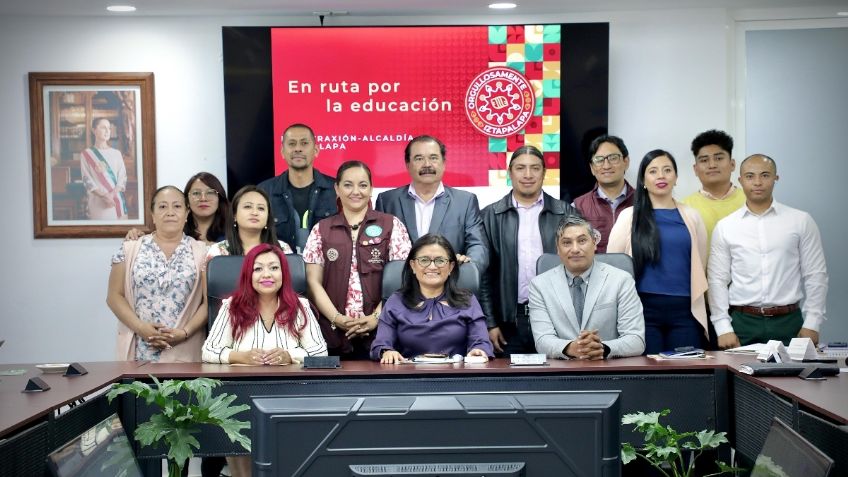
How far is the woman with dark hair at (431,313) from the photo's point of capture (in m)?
4.14

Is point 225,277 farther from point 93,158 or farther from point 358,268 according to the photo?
point 93,158

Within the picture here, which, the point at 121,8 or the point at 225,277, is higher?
the point at 121,8

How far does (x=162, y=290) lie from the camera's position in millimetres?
4711

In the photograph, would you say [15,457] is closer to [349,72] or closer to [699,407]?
[699,407]

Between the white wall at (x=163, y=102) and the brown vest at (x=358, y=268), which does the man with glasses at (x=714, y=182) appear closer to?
the white wall at (x=163, y=102)

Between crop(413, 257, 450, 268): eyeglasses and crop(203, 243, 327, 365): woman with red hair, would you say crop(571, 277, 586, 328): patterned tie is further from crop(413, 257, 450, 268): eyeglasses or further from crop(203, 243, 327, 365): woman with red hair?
crop(203, 243, 327, 365): woman with red hair

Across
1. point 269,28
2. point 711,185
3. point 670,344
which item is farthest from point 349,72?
point 670,344

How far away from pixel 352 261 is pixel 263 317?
0.65 meters

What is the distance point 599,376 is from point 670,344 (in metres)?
0.92

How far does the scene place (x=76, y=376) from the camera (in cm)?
378

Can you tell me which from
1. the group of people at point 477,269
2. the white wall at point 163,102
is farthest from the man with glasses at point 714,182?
the white wall at point 163,102

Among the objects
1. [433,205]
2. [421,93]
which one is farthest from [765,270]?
[421,93]

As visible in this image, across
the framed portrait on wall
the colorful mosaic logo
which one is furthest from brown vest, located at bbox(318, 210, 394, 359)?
the framed portrait on wall

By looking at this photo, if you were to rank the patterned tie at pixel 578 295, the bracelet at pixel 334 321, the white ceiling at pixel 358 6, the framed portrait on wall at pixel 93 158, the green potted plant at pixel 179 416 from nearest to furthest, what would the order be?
1. the green potted plant at pixel 179 416
2. the patterned tie at pixel 578 295
3. the bracelet at pixel 334 321
4. the white ceiling at pixel 358 6
5. the framed portrait on wall at pixel 93 158
